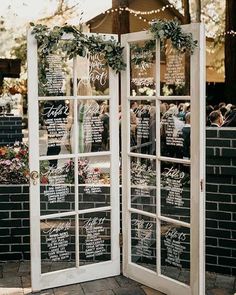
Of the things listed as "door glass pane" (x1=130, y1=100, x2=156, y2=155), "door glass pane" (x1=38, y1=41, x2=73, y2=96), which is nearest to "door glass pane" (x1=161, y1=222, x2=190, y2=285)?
"door glass pane" (x1=130, y1=100, x2=156, y2=155)

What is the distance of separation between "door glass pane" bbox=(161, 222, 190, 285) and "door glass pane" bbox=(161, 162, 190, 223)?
0.10 meters

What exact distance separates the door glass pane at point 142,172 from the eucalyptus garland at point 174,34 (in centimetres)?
98

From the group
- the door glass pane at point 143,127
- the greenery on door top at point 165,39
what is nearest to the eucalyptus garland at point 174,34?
the greenery on door top at point 165,39

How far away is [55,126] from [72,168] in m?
0.38

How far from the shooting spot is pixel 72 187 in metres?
4.86

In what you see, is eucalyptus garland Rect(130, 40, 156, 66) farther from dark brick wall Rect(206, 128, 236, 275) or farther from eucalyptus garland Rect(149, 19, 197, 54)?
dark brick wall Rect(206, 128, 236, 275)

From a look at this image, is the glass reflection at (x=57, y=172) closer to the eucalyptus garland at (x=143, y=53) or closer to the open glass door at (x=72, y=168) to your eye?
the open glass door at (x=72, y=168)

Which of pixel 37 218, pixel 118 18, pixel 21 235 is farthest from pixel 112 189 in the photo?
pixel 118 18

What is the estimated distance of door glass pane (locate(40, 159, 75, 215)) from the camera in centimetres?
473

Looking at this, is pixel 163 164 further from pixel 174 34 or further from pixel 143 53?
pixel 174 34

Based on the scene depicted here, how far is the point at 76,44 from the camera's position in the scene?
4.65 metres

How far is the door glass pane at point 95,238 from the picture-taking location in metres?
4.98

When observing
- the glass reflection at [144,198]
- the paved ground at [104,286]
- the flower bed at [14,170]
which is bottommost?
the paved ground at [104,286]

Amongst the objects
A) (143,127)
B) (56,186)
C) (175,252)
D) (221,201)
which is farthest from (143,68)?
(175,252)
